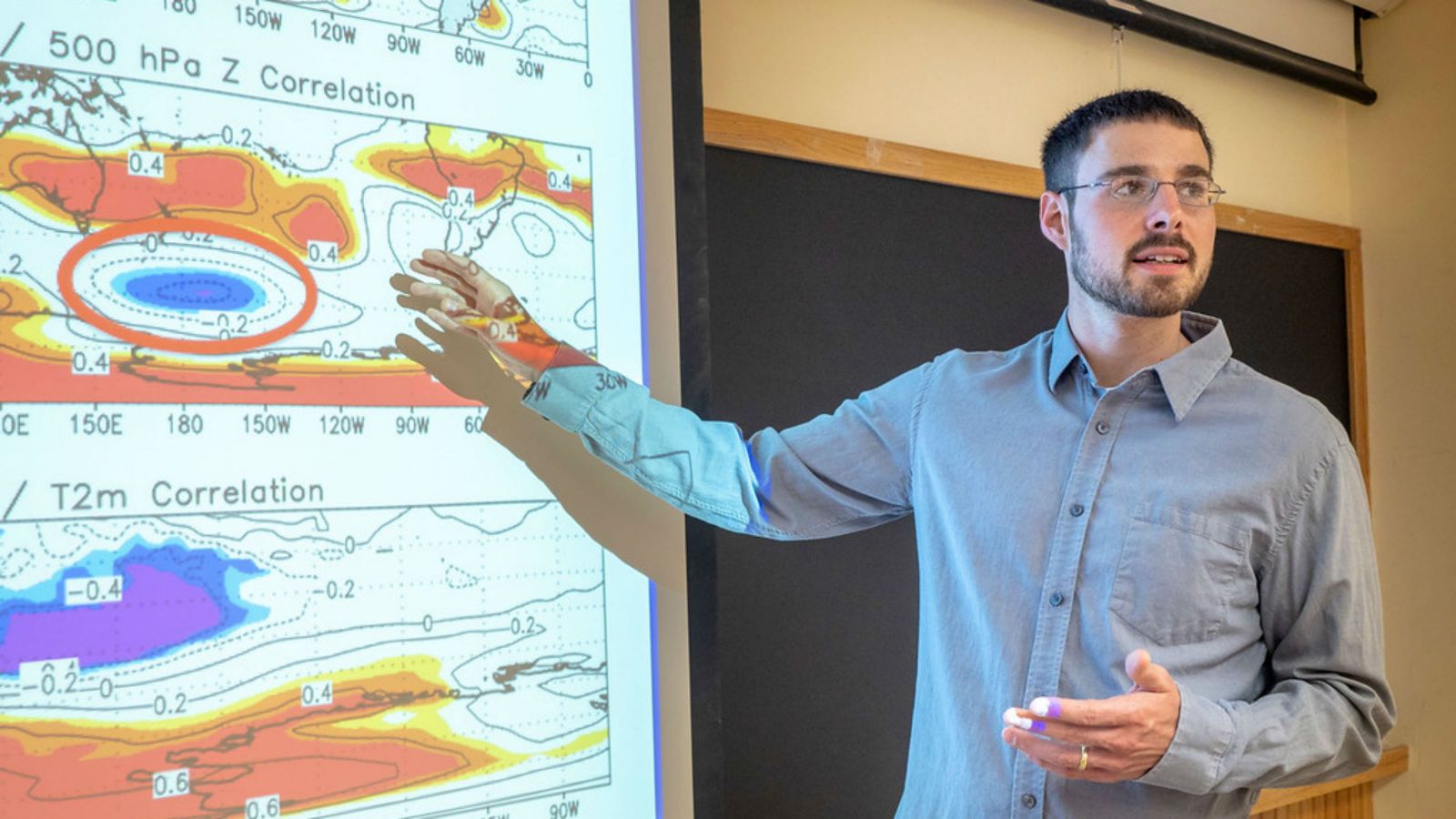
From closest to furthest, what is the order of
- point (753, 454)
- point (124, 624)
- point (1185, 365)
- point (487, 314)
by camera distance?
point (124, 624)
point (487, 314)
point (1185, 365)
point (753, 454)

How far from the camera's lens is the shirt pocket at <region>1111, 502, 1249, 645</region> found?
128cm

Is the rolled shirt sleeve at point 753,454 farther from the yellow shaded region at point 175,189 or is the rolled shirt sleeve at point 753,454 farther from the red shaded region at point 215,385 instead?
the yellow shaded region at point 175,189

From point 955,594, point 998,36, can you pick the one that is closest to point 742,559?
point 955,594

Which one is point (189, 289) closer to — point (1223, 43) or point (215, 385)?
point (215, 385)

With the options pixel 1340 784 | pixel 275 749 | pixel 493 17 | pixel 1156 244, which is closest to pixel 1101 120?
pixel 1156 244

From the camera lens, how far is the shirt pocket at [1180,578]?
4.19 feet

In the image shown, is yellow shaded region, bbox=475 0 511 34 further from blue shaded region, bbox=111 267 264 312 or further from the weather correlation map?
blue shaded region, bbox=111 267 264 312

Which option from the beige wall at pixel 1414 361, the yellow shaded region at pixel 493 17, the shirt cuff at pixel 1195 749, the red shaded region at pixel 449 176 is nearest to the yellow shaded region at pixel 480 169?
the red shaded region at pixel 449 176

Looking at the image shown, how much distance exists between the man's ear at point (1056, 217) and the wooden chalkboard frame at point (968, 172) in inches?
18.9

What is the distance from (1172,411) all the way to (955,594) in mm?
335

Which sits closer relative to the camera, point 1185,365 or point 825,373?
point 1185,365

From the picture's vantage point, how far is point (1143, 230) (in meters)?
1.39

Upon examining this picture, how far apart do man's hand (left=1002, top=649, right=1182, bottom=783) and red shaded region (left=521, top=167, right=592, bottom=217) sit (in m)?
0.74

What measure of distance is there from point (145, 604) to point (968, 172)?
5.20 feet
